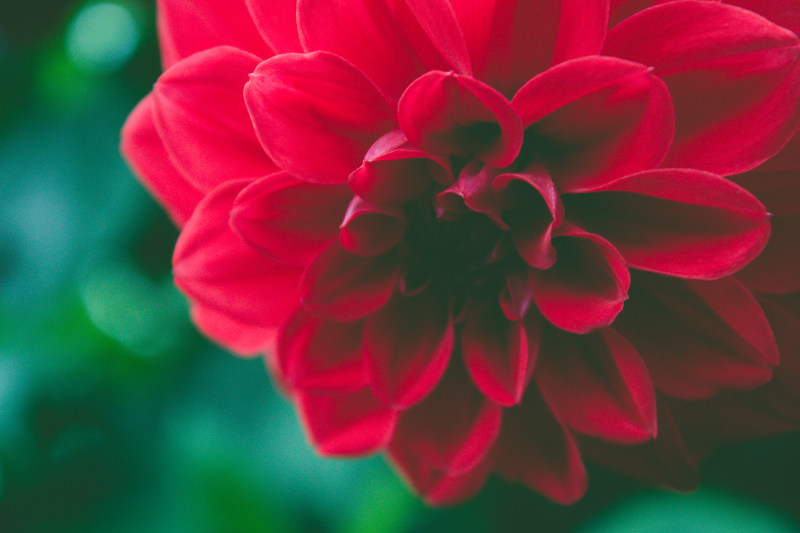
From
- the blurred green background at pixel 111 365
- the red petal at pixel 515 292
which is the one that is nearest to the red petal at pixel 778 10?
the red petal at pixel 515 292

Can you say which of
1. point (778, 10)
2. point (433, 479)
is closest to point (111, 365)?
point (433, 479)

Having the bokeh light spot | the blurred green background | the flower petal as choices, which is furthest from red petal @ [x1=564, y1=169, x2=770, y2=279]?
the bokeh light spot

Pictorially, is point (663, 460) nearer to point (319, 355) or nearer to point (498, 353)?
point (498, 353)

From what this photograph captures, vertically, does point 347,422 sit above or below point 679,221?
below

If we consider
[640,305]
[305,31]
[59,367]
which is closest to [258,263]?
[305,31]

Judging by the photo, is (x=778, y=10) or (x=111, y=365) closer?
(x=778, y=10)

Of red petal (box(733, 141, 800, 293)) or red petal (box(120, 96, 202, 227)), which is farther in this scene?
red petal (box(120, 96, 202, 227))

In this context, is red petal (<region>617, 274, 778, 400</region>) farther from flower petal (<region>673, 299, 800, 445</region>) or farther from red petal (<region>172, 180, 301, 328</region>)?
red petal (<region>172, 180, 301, 328</region>)
